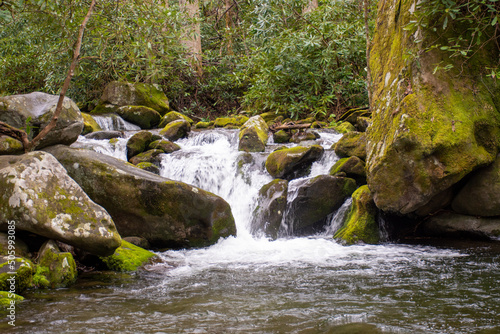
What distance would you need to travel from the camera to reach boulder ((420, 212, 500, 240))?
21.3ft

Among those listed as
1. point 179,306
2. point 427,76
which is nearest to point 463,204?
point 427,76

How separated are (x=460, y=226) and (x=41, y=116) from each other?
23.8ft

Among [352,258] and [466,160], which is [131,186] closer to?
[352,258]

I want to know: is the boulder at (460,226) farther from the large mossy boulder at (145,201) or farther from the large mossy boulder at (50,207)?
the large mossy boulder at (50,207)

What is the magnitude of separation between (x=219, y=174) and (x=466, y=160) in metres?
5.29

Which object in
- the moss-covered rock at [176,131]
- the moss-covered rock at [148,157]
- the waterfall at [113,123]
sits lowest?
the moss-covered rock at [148,157]

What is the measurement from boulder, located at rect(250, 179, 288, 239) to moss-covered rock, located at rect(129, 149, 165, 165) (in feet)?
10.6

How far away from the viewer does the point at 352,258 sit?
5891 millimetres

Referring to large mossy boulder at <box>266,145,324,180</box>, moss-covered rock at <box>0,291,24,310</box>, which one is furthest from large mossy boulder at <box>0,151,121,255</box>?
large mossy boulder at <box>266,145,324,180</box>

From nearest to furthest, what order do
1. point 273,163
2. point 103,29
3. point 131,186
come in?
point 131,186 → point 103,29 → point 273,163

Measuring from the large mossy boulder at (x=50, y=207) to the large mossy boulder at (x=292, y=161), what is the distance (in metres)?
4.42

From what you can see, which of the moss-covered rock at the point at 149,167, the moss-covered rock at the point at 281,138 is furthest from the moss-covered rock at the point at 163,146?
the moss-covered rock at the point at 281,138

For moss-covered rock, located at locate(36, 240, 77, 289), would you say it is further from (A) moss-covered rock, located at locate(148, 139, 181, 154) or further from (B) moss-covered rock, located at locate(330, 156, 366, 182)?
(A) moss-covered rock, located at locate(148, 139, 181, 154)

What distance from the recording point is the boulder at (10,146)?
5910 mm
